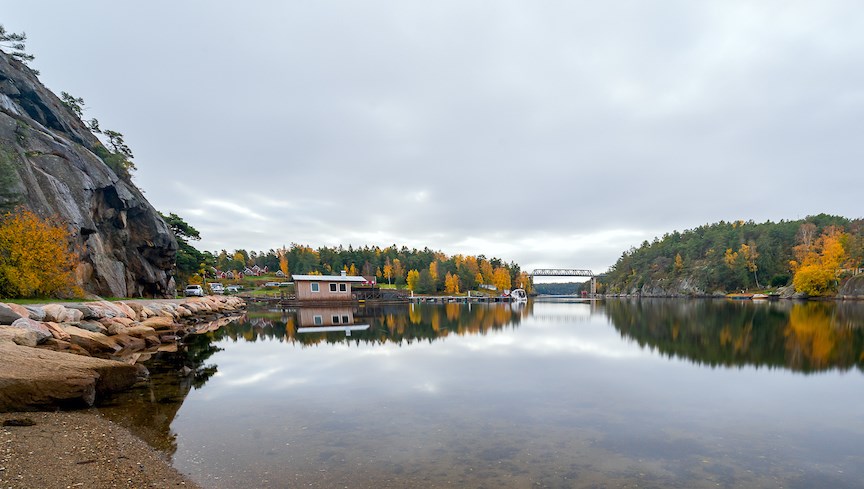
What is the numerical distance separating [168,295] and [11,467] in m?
49.3

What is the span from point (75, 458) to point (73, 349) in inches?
410

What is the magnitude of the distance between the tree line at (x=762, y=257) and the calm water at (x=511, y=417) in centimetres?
8222

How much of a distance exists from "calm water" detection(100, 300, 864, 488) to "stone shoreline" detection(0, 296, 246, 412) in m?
0.96

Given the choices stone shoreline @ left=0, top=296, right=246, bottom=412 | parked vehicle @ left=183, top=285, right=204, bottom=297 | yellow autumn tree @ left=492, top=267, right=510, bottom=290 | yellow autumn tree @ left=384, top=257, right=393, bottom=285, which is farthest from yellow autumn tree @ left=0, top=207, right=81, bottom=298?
yellow autumn tree @ left=492, top=267, right=510, bottom=290

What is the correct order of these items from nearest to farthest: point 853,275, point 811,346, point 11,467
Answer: point 11,467 → point 811,346 → point 853,275

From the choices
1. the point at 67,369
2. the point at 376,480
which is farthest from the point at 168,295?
the point at 376,480

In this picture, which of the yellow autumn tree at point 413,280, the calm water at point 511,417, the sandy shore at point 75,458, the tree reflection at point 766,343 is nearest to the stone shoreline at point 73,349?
the sandy shore at point 75,458

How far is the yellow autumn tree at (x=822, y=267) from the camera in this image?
249ft

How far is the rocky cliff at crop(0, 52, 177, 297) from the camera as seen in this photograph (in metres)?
28.0

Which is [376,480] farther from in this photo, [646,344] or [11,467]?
[646,344]

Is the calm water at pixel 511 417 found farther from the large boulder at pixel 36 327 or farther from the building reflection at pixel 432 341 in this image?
the large boulder at pixel 36 327

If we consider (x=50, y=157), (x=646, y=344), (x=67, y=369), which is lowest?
(x=646, y=344)

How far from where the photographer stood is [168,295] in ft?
159

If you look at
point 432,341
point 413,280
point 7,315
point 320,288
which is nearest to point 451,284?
point 413,280
